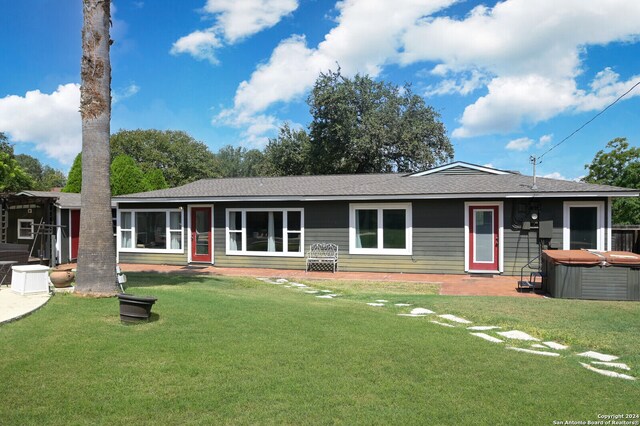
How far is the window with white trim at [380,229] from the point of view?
13.8 metres

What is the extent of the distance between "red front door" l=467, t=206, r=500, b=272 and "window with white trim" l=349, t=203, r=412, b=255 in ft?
5.88

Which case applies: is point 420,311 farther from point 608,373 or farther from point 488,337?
point 608,373

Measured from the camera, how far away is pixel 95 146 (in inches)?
317

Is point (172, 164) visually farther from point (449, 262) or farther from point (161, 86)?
point (449, 262)

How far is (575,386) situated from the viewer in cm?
399

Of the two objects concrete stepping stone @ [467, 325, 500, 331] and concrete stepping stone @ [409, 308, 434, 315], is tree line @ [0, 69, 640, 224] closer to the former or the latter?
concrete stepping stone @ [409, 308, 434, 315]

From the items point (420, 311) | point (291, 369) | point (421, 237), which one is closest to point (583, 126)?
point (421, 237)

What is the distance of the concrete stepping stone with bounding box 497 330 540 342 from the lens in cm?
598

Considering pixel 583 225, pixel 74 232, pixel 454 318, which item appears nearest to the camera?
pixel 454 318

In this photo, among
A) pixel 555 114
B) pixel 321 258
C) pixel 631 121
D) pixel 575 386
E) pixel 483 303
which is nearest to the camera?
pixel 575 386

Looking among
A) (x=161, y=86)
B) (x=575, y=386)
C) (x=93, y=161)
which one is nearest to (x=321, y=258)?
(x=93, y=161)

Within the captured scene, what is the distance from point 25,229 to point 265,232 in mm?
9139

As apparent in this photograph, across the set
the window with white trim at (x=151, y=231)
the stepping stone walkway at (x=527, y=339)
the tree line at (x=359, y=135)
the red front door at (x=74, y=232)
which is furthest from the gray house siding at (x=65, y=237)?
the stepping stone walkway at (x=527, y=339)

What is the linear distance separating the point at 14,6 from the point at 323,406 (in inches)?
650
